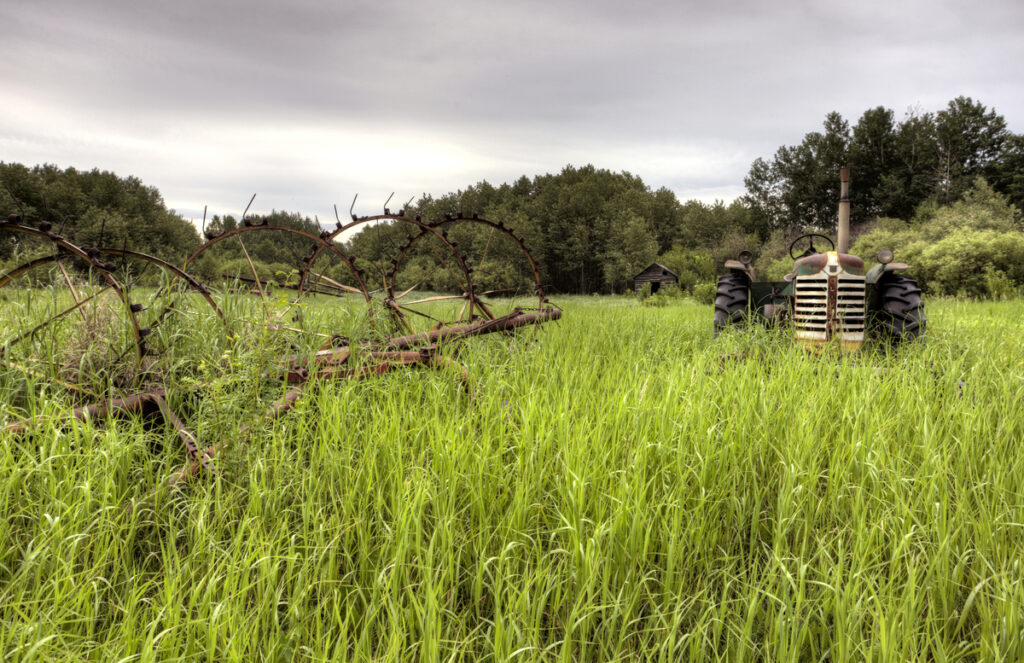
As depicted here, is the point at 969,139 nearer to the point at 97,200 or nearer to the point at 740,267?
the point at 740,267

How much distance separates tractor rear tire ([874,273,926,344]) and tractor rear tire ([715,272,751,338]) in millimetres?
1302

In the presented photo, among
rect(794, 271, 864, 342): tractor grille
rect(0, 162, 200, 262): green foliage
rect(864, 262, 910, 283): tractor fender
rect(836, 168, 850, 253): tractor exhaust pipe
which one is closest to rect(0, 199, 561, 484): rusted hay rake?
rect(794, 271, 864, 342): tractor grille

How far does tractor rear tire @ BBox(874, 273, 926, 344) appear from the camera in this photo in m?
4.84

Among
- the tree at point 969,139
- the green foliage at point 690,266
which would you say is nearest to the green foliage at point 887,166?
the tree at point 969,139

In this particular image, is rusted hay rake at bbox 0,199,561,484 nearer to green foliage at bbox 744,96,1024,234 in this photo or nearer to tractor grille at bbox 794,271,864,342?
tractor grille at bbox 794,271,864,342

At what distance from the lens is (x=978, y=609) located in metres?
1.58

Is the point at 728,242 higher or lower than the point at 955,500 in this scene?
higher

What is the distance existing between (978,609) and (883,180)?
225ft

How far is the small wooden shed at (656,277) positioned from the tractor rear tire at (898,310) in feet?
120

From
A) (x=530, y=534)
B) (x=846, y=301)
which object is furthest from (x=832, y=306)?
(x=530, y=534)

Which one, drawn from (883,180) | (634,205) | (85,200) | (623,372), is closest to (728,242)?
(634,205)

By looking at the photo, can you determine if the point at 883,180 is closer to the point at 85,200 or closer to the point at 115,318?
the point at 115,318

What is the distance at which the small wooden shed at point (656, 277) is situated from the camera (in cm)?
4141

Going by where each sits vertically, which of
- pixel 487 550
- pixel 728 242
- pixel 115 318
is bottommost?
pixel 487 550
